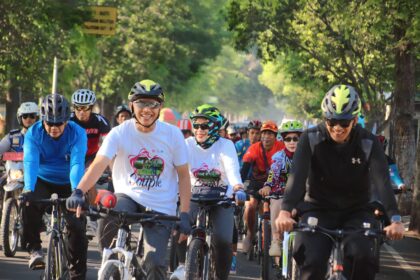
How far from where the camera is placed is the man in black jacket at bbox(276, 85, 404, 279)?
671 centimetres

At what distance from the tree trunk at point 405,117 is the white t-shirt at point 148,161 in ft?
51.8

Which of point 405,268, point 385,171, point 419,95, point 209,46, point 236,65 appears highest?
point 236,65

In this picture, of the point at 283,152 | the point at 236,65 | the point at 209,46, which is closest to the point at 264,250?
the point at 283,152

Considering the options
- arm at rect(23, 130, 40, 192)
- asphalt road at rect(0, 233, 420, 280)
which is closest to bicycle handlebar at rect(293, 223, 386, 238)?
arm at rect(23, 130, 40, 192)

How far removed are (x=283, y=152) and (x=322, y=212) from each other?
4961 millimetres

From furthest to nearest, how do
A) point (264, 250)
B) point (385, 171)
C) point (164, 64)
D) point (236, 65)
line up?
point (236, 65)
point (164, 64)
point (264, 250)
point (385, 171)

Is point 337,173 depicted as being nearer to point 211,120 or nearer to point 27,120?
point 211,120

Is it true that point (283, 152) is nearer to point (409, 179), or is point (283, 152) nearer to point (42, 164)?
point (42, 164)

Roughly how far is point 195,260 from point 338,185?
2202mm

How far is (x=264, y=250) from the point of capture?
1181cm

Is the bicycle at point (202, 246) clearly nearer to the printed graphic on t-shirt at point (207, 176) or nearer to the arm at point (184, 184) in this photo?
the printed graphic on t-shirt at point (207, 176)

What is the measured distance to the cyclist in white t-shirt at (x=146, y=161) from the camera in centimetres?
780

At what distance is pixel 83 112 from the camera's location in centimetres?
1317

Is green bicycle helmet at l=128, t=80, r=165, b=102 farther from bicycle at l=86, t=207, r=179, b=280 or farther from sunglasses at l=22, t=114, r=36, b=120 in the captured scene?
sunglasses at l=22, t=114, r=36, b=120
